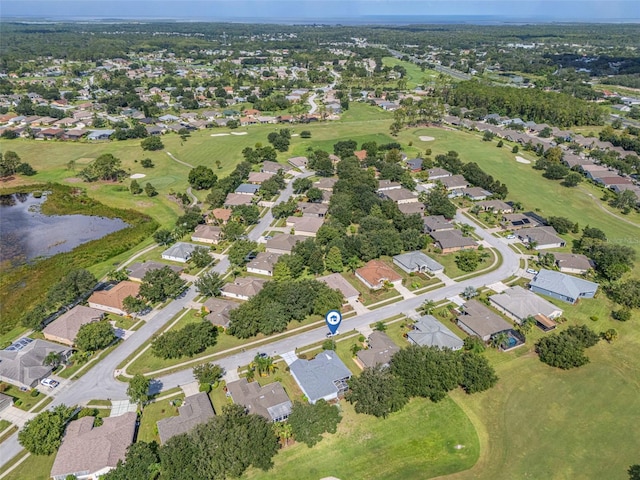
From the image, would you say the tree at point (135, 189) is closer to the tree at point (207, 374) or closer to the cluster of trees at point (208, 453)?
the tree at point (207, 374)

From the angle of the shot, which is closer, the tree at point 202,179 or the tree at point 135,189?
the tree at point 135,189

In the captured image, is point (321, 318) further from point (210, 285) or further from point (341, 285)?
point (210, 285)

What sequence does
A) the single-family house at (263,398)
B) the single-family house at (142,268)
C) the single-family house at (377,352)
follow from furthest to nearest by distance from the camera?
the single-family house at (142,268), the single-family house at (377,352), the single-family house at (263,398)

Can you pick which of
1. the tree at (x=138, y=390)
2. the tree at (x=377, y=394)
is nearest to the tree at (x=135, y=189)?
the tree at (x=138, y=390)

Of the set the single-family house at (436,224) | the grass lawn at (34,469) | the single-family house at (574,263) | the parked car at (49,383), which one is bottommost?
the single-family house at (436,224)

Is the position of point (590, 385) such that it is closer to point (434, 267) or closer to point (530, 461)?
point (530, 461)

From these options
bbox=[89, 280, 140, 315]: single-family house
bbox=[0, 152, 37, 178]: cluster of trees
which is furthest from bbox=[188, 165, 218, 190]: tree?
bbox=[0, 152, 37, 178]: cluster of trees
